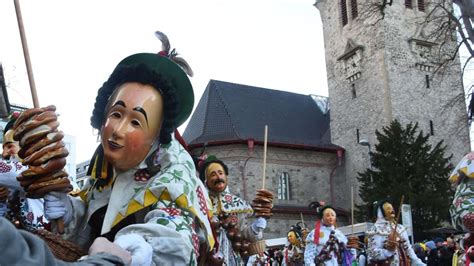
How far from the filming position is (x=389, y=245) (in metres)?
9.22

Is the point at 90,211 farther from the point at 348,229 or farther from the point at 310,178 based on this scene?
the point at 310,178

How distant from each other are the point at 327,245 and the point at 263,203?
5.52 metres

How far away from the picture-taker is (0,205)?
164 inches

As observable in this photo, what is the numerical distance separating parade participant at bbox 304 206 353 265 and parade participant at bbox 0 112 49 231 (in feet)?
21.5

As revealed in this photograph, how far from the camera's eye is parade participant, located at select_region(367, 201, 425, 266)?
30.5 feet

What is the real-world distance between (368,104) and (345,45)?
4.31 metres

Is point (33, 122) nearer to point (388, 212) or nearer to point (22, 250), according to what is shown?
point (22, 250)

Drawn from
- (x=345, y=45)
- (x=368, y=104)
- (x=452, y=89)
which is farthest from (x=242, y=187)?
(x=452, y=89)

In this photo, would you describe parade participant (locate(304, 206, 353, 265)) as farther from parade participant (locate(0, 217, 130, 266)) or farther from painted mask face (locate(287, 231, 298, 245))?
parade participant (locate(0, 217, 130, 266))

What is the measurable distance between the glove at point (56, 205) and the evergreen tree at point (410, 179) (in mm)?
→ 24791

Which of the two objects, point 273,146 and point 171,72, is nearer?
point 171,72

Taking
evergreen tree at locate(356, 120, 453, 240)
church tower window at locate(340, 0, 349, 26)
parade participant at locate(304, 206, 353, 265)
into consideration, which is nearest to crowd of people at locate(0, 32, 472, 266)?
parade participant at locate(304, 206, 353, 265)

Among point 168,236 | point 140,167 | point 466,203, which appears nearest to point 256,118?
point 466,203

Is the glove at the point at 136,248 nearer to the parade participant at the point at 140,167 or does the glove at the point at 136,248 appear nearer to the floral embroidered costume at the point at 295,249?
the parade participant at the point at 140,167
